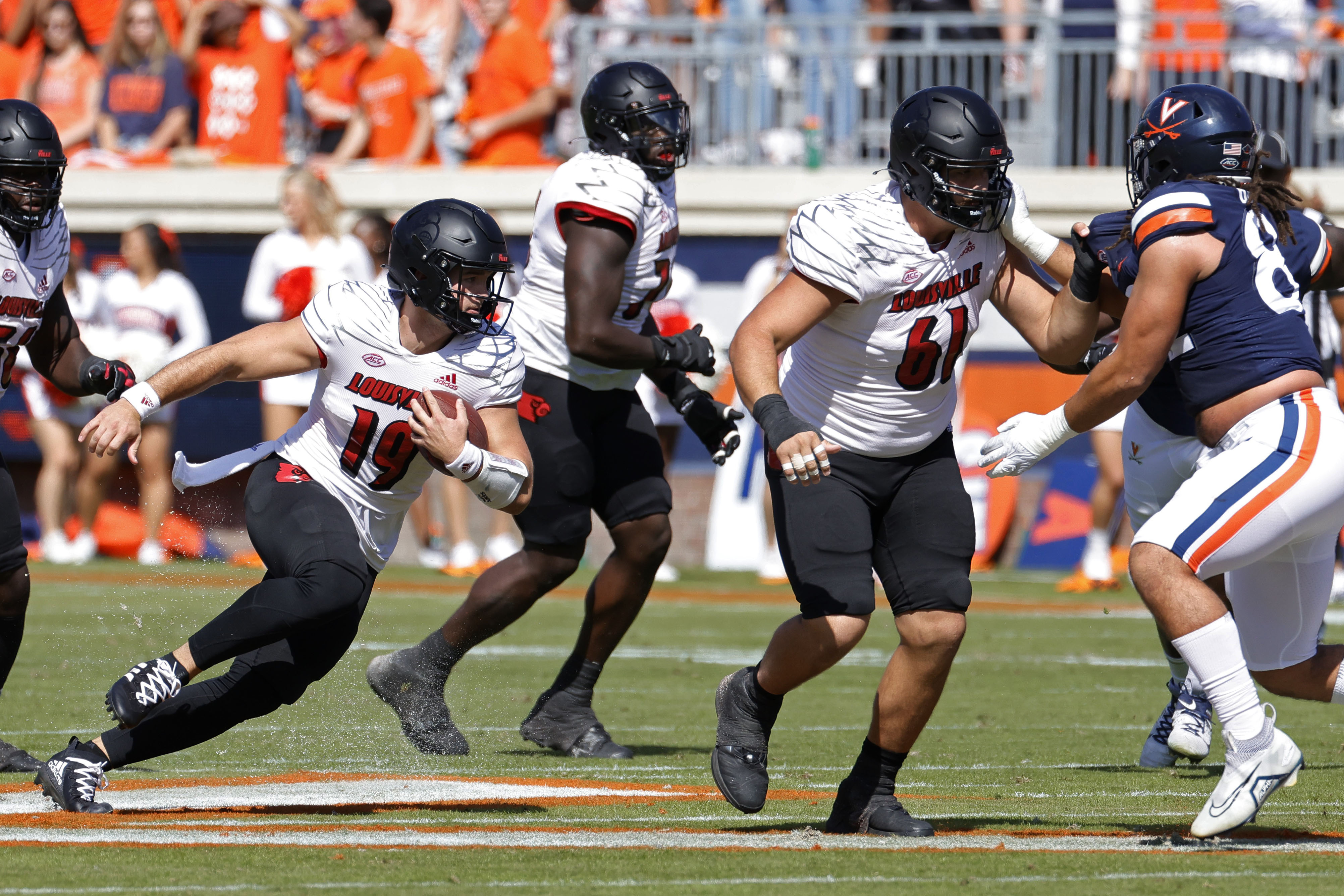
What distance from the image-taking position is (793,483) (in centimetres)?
462

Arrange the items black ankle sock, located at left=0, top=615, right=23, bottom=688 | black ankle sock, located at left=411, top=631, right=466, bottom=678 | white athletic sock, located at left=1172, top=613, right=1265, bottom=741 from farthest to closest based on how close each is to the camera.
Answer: black ankle sock, located at left=411, top=631, right=466, bottom=678
black ankle sock, located at left=0, top=615, right=23, bottom=688
white athletic sock, located at left=1172, top=613, right=1265, bottom=741

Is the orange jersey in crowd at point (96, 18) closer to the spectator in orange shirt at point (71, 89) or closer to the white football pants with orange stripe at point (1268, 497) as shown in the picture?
the spectator in orange shirt at point (71, 89)

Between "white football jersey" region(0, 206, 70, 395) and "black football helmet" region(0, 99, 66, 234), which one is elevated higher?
"black football helmet" region(0, 99, 66, 234)

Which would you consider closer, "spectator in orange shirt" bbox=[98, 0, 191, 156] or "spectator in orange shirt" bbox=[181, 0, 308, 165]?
"spectator in orange shirt" bbox=[181, 0, 308, 165]

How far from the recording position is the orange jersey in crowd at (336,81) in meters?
14.4

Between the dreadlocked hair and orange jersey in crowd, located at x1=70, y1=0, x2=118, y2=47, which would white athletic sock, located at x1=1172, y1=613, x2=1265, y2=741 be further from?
orange jersey in crowd, located at x1=70, y1=0, x2=118, y2=47

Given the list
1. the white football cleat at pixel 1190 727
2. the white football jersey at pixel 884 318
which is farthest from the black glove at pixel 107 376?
the white football cleat at pixel 1190 727

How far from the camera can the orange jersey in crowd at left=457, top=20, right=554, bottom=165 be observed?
1374 centimetres

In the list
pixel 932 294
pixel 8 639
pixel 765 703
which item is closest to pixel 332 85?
pixel 8 639

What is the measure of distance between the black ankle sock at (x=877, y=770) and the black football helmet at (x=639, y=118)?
7.74ft

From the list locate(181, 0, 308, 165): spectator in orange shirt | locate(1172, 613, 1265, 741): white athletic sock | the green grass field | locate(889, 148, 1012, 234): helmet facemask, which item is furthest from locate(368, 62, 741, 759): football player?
locate(181, 0, 308, 165): spectator in orange shirt

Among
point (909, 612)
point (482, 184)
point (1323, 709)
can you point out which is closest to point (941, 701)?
point (1323, 709)

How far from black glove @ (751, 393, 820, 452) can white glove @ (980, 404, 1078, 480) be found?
0.50 metres

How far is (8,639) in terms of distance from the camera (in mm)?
5562
